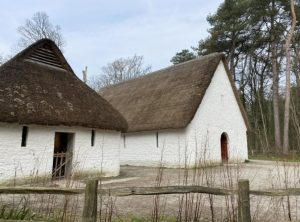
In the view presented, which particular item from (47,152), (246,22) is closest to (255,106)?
(246,22)

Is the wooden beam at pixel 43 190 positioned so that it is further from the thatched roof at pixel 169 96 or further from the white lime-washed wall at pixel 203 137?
the white lime-washed wall at pixel 203 137

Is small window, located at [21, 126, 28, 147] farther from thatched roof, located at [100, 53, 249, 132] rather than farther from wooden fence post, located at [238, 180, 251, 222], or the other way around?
wooden fence post, located at [238, 180, 251, 222]

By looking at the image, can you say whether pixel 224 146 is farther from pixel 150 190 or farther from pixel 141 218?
pixel 150 190

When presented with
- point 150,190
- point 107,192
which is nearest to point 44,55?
point 107,192

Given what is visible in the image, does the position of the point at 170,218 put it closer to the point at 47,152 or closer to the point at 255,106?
the point at 47,152

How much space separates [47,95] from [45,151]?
2.30 m

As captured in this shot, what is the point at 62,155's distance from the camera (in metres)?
11.7

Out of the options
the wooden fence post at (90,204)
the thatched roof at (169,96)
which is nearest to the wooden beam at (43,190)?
the wooden fence post at (90,204)

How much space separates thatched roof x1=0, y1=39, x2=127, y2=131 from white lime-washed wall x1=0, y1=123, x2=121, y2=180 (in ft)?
1.78

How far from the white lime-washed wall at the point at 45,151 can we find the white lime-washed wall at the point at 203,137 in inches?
163

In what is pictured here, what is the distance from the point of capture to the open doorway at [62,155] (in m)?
11.6

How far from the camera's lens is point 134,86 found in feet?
81.5

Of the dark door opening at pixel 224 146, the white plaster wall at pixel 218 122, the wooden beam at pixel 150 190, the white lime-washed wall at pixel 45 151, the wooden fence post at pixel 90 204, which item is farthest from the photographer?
the dark door opening at pixel 224 146

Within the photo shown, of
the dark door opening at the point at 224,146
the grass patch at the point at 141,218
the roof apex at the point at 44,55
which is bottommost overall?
the grass patch at the point at 141,218
